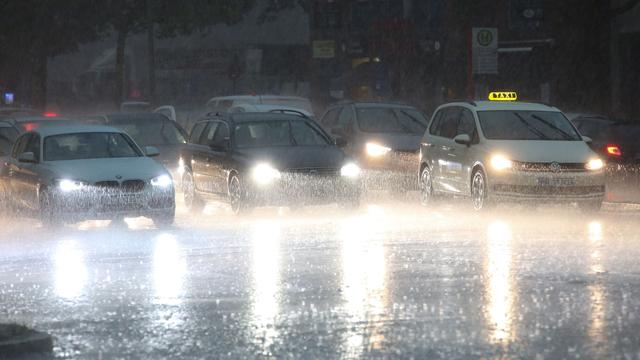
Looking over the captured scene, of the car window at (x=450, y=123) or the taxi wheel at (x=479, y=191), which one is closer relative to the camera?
the taxi wheel at (x=479, y=191)

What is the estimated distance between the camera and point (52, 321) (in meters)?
10.4

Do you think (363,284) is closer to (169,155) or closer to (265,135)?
(265,135)

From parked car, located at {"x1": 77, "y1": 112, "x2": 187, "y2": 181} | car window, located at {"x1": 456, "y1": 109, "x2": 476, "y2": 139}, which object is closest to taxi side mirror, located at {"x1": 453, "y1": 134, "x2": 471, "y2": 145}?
car window, located at {"x1": 456, "y1": 109, "x2": 476, "y2": 139}

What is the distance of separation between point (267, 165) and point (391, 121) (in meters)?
7.84

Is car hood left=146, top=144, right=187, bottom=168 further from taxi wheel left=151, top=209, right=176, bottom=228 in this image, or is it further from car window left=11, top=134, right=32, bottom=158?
taxi wheel left=151, top=209, right=176, bottom=228

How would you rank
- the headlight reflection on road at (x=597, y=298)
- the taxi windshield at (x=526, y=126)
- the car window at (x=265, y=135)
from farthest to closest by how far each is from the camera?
the car window at (x=265, y=135) < the taxi windshield at (x=526, y=126) < the headlight reflection on road at (x=597, y=298)

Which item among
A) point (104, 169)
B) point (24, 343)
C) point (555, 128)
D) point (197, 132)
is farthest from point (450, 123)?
point (24, 343)

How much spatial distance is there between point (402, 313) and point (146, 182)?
8.84 metres

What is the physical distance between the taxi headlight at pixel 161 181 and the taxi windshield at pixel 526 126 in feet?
16.8

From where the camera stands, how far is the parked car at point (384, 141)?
27156 millimetres

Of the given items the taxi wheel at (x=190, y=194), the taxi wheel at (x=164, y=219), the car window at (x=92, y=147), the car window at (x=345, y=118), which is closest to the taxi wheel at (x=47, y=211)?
the car window at (x=92, y=147)

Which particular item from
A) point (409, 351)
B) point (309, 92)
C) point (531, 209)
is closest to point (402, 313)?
point (409, 351)

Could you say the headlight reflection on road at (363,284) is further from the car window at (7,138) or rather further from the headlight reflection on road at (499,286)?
the car window at (7,138)

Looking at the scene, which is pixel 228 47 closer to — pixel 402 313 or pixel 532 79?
pixel 532 79
